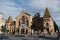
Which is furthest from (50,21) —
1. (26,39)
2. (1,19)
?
(26,39)

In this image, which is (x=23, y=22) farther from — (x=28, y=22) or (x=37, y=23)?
(x=37, y=23)

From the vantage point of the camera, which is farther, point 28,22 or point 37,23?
point 28,22

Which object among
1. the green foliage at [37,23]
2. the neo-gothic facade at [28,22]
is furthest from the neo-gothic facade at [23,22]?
the green foliage at [37,23]

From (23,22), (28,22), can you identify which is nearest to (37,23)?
(28,22)

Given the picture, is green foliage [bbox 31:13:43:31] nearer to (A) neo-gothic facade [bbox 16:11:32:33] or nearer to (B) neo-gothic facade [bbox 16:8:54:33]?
(B) neo-gothic facade [bbox 16:8:54:33]

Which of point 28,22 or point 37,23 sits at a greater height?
point 28,22

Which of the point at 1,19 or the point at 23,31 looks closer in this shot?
the point at 23,31

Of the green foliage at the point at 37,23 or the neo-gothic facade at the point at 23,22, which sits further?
the neo-gothic facade at the point at 23,22

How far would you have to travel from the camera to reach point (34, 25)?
46656mm

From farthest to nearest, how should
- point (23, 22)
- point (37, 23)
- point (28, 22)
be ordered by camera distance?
point (23, 22) → point (28, 22) → point (37, 23)

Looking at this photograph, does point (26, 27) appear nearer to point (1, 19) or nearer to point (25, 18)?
point (25, 18)

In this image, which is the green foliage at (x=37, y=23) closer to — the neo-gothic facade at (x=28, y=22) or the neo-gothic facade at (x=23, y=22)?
the neo-gothic facade at (x=28, y=22)

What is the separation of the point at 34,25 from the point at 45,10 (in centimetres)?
3000

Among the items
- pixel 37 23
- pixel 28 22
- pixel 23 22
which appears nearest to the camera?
pixel 37 23
